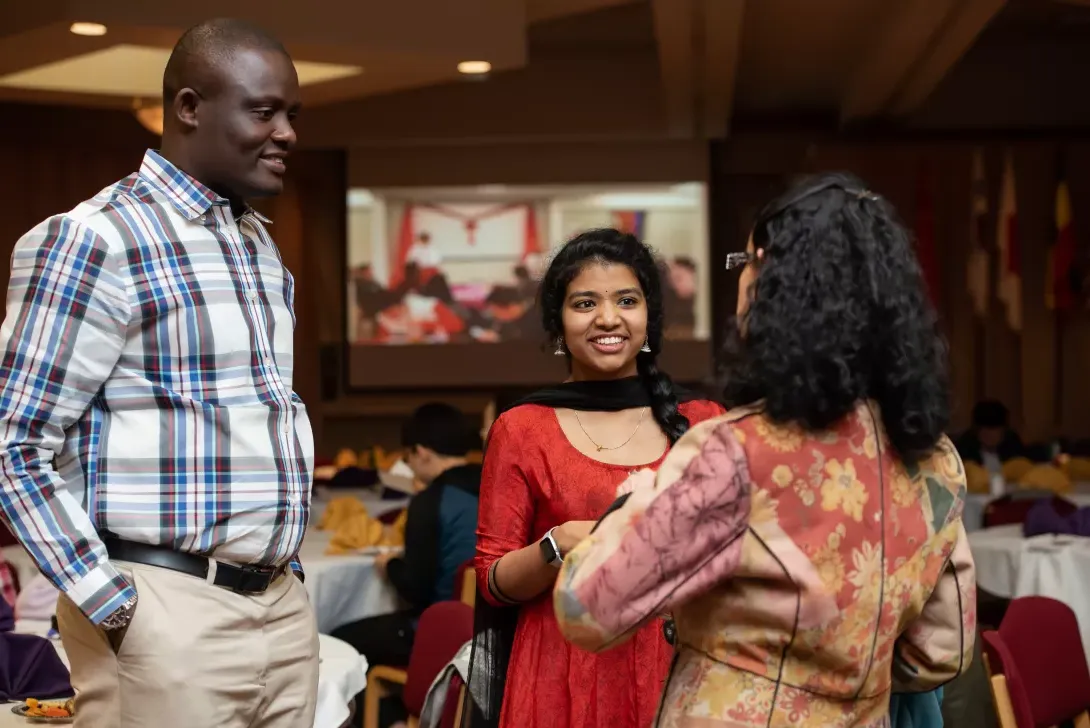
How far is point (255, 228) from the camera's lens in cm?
185

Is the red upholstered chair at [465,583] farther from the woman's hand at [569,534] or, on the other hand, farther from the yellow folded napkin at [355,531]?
the woman's hand at [569,534]

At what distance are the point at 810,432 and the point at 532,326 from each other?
9469 millimetres

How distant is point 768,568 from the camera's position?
1414mm

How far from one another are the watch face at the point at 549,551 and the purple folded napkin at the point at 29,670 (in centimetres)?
93

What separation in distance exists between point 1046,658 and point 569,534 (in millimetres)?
1729

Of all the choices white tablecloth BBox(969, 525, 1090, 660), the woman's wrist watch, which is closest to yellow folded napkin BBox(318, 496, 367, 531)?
white tablecloth BBox(969, 525, 1090, 660)

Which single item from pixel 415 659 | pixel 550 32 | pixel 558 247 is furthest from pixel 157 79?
pixel 558 247

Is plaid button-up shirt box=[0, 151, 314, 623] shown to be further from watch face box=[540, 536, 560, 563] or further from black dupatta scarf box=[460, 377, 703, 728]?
black dupatta scarf box=[460, 377, 703, 728]

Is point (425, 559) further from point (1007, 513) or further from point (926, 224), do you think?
point (926, 224)

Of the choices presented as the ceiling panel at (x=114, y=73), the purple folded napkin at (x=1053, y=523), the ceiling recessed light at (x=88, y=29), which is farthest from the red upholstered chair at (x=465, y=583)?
the ceiling panel at (x=114, y=73)

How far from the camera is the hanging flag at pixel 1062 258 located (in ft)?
33.4

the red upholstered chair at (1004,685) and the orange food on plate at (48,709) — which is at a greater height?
the orange food on plate at (48,709)

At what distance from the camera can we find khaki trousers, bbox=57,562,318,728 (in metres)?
1.59

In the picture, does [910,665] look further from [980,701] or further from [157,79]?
[157,79]
